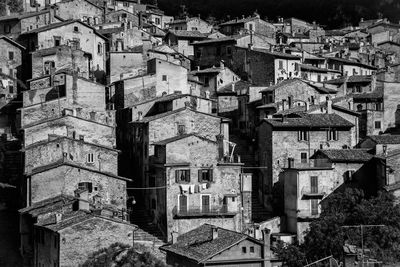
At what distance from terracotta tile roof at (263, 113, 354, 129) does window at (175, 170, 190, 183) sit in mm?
7024

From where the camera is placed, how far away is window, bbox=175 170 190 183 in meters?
50.8

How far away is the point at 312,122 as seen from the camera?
184ft

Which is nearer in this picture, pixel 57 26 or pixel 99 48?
pixel 57 26

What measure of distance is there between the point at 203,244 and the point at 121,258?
4402 mm

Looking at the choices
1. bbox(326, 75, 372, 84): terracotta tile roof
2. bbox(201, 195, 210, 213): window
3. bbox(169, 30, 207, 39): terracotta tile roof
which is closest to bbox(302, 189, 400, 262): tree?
bbox(201, 195, 210, 213): window

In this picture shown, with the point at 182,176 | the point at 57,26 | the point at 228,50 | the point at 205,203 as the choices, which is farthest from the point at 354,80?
the point at 182,176

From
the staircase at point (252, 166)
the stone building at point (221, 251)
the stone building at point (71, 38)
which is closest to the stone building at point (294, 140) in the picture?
the staircase at point (252, 166)

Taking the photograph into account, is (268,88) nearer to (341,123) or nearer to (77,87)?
(341,123)

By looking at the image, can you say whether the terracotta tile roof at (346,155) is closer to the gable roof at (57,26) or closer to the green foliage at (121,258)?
the green foliage at (121,258)

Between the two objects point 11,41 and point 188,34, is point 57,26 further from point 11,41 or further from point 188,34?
point 188,34

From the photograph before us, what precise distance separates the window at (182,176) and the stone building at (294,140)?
6193mm

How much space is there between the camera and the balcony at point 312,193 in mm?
51969

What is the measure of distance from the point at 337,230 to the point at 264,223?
21.3 feet

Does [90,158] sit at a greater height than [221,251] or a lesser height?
greater
